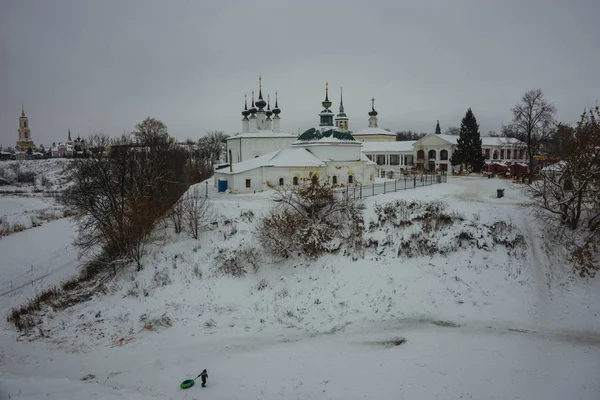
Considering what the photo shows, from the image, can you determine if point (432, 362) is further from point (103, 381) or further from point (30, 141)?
point (30, 141)

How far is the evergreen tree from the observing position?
40.8m

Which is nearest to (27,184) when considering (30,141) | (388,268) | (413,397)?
(30,141)

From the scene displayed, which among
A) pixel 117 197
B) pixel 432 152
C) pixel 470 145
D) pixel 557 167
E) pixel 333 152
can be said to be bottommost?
pixel 117 197

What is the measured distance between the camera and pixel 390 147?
177 ft

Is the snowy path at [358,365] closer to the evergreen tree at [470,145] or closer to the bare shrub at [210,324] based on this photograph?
the bare shrub at [210,324]

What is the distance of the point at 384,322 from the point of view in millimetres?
12047

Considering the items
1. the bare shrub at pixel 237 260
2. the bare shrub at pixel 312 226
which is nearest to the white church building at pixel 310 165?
the bare shrub at pixel 312 226

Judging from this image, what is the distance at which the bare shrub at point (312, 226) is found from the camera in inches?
638

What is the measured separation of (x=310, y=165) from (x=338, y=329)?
17.8 m

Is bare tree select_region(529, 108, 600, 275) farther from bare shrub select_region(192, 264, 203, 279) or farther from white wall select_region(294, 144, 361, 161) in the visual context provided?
white wall select_region(294, 144, 361, 161)

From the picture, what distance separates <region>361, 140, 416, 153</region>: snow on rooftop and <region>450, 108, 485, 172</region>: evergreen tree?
10032 millimetres

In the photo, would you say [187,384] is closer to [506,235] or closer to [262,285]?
[262,285]

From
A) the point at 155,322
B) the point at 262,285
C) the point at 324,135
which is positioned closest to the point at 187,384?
the point at 155,322

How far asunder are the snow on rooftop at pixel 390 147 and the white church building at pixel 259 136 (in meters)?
17.1
